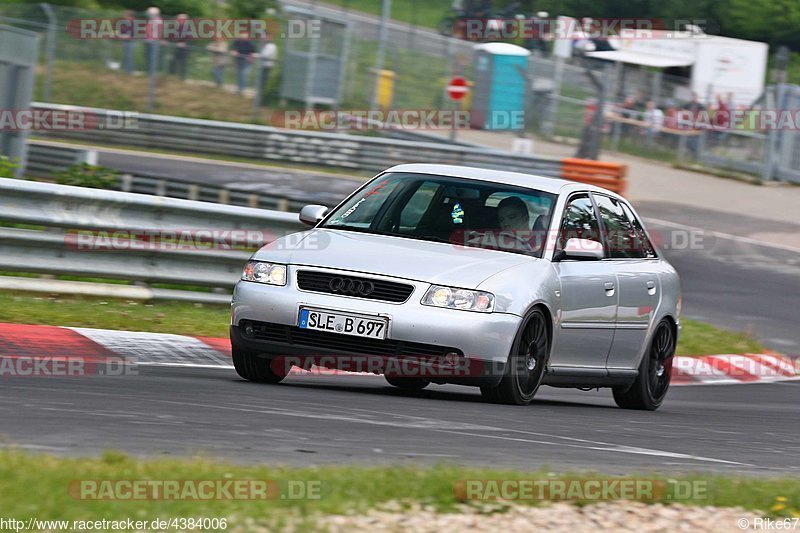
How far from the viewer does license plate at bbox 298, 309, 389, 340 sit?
805 centimetres

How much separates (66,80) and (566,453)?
1025 inches

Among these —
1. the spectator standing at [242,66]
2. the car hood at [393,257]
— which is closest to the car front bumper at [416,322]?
the car hood at [393,257]

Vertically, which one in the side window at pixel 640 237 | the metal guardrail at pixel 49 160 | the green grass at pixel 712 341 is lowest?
the green grass at pixel 712 341

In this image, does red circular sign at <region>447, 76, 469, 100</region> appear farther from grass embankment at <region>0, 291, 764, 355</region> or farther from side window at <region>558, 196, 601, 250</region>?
side window at <region>558, 196, 601, 250</region>

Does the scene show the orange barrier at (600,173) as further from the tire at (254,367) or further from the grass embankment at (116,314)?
the tire at (254,367)

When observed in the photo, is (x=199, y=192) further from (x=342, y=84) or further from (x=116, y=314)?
(x=342, y=84)

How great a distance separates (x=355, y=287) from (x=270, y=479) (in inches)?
124

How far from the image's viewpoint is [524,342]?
332 inches

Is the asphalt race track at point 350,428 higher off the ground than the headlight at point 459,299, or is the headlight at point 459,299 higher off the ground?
the headlight at point 459,299

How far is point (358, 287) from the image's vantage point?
8.16 m

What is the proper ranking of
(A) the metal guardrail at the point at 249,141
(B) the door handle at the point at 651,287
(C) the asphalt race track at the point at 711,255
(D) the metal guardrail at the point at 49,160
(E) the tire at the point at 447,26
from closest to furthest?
(B) the door handle at the point at 651,287
(C) the asphalt race track at the point at 711,255
(D) the metal guardrail at the point at 49,160
(A) the metal guardrail at the point at 249,141
(E) the tire at the point at 447,26

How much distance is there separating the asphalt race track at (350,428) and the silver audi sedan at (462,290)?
245 mm

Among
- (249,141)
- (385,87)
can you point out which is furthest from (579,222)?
(385,87)

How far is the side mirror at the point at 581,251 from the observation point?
9047 millimetres
